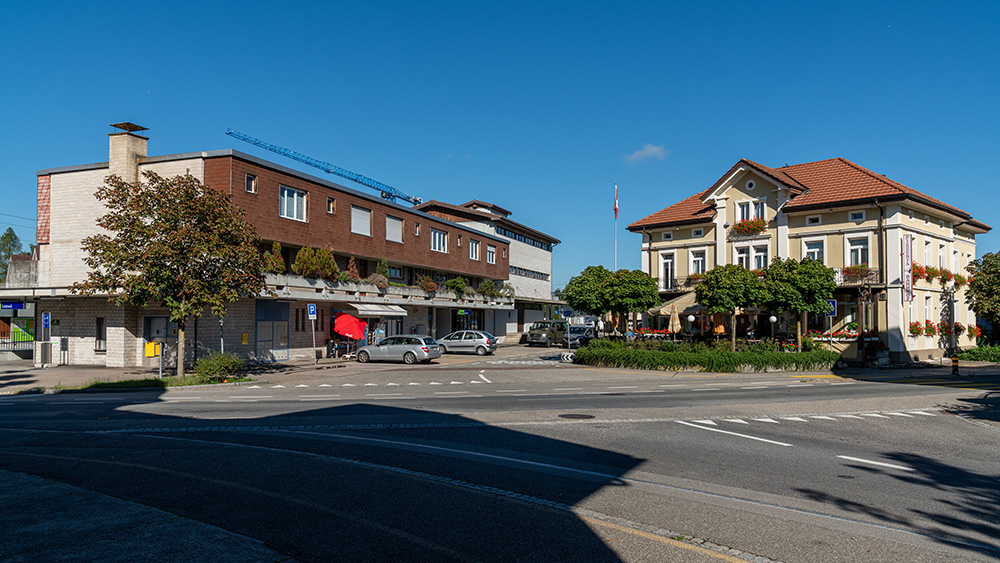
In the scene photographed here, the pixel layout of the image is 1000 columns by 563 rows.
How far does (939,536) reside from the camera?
6.36 meters

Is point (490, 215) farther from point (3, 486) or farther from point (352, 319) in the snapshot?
point (3, 486)

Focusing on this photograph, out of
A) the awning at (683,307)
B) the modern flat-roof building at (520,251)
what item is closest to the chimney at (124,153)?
the awning at (683,307)

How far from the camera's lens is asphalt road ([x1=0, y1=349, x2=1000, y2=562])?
596cm

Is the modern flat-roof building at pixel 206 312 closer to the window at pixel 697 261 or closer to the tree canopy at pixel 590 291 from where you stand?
the tree canopy at pixel 590 291

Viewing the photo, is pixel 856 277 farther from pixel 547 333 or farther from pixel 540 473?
pixel 540 473

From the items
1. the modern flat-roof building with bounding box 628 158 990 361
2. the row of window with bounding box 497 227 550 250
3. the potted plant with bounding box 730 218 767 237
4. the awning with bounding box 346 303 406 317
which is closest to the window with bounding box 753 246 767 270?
the modern flat-roof building with bounding box 628 158 990 361

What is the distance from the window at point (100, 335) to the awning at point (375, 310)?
38.3 feet

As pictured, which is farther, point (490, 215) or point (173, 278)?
point (490, 215)

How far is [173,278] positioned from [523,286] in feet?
146

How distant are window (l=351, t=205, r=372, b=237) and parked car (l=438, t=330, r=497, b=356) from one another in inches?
322

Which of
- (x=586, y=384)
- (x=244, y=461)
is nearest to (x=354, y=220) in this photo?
(x=586, y=384)

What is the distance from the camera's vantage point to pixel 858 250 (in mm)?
36062

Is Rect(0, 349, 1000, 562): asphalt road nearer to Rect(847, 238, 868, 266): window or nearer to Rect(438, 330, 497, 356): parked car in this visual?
Rect(847, 238, 868, 266): window

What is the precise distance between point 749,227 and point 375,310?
22597 millimetres
